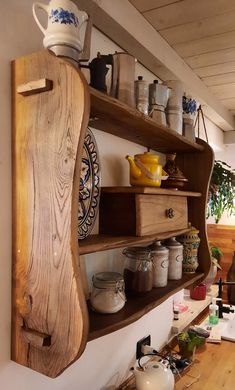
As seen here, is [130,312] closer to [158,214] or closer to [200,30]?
[158,214]

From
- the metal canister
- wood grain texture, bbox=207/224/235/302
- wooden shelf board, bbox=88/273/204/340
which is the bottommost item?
wood grain texture, bbox=207/224/235/302

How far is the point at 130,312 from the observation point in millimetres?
987

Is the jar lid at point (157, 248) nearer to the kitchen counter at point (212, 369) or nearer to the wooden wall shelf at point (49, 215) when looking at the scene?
the wooden wall shelf at point (49, 215)

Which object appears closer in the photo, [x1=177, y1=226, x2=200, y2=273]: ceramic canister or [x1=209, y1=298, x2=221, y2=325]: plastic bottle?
[x1=177, y1=226, x2=200, y2=273]: ceramic canister

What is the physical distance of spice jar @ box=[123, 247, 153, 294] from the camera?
3.81 feet

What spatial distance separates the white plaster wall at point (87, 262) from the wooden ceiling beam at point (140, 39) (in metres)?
0.05

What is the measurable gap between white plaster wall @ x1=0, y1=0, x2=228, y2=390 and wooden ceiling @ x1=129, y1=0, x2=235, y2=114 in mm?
201

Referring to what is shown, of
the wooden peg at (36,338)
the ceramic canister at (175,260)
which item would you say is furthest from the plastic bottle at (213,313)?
the wooden peg at (36,338)

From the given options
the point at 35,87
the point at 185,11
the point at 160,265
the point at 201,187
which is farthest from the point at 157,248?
the point at 185,11

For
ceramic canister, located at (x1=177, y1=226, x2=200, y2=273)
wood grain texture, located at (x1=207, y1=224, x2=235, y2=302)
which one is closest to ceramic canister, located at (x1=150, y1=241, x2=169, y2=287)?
ceramic canister, located at (x1=177, y1=226, x2=200, y2=273)


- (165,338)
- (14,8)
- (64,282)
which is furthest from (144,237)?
(165,338)

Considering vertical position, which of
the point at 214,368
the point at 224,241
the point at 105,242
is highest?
the point at 105,242

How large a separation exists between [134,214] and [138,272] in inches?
9.4

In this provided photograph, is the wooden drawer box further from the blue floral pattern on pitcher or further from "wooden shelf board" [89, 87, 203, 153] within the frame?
the blue floral pattern on pitcher
